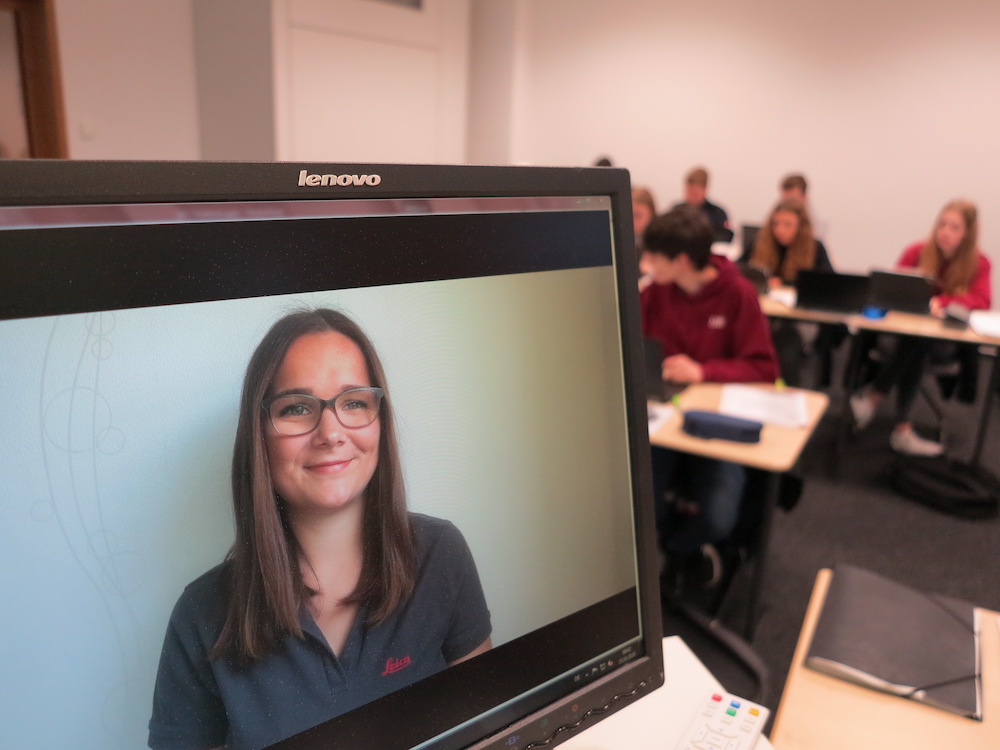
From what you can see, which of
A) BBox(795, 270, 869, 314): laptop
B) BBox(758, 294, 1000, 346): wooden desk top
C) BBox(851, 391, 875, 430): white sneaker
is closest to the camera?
BBox(758, 294, 1000, 346): wooden desk top

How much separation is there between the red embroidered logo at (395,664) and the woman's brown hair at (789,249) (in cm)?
394

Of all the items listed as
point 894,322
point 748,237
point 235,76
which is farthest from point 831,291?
point 235,76

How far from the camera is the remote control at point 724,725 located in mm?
680

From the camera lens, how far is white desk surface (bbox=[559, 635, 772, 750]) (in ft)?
2.35

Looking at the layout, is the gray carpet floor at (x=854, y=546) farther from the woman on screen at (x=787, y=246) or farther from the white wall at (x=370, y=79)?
the white wall at (x=370, y=79)

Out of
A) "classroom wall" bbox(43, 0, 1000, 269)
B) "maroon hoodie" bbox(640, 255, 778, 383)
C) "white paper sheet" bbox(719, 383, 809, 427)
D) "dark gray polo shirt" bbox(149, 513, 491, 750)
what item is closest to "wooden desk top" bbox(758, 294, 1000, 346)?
"maroon hoodie" bbox(640, 255, 778, 383)

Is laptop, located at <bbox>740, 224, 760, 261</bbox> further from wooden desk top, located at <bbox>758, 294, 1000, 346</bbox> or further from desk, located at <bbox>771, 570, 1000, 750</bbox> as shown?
desk, located at <bbox>771, 570, 1000, 750</bbox>

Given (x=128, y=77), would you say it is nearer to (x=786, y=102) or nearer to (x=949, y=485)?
(x=786, y=102)

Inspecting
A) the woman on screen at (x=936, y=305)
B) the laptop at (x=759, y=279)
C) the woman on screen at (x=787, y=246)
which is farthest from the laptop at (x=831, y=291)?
the woman on screen at (x=787, y=246)

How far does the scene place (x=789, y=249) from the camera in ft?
13.7

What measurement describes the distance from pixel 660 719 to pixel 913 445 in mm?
3331

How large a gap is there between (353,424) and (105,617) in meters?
0.17

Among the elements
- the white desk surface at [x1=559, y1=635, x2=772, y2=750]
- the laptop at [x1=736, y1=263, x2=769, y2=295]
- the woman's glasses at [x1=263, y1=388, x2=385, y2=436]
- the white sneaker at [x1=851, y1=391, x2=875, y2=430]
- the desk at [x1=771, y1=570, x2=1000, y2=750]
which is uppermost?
the laptop at [x1=736, y1=263, x2=769, y2=295]

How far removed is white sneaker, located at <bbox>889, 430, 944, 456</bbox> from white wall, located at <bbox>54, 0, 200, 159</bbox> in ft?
13.9
